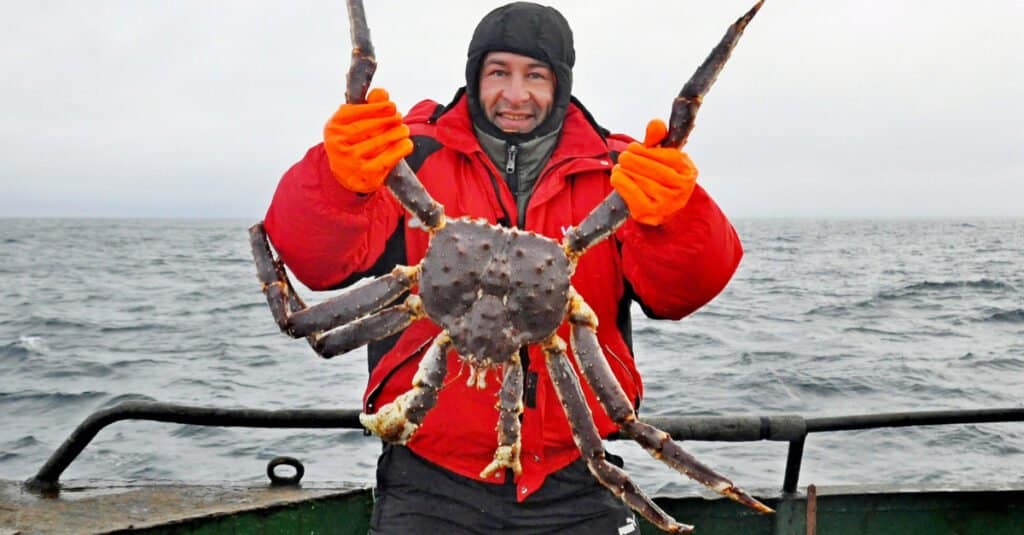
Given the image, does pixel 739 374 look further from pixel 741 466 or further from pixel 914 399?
pixel 741 466

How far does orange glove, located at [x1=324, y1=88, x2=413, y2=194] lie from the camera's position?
8.15ft

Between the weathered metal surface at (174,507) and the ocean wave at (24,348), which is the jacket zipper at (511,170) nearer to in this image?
the weathered metal surface at (174,507)

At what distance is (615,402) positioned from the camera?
2.68m

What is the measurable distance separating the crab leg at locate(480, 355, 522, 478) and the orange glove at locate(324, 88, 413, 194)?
698 mm

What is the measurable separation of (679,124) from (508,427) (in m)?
0.99

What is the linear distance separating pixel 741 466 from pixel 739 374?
3.45 metres

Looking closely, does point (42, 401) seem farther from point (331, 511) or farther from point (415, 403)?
point (415, 403)

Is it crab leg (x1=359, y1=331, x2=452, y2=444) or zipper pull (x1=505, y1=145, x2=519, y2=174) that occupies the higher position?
zipper pull (x1=505, y1=145, x2=519, y2=174)

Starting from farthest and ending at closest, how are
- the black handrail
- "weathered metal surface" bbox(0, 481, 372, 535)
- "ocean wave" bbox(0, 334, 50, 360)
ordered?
"ocean wave" bbox(0, 334, 50, 360) < the black handrail < "weathered metal surface" bbox(0, 481, 372, 535)

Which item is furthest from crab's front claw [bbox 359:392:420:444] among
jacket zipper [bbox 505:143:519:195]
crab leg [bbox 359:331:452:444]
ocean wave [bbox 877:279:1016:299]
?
ocean wave [bbox 877:279:1016:299]

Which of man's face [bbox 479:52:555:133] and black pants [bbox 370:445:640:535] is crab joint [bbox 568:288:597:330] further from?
man's face [bbox 479:52:555:133]

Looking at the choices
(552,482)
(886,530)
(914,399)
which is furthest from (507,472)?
(914,399)

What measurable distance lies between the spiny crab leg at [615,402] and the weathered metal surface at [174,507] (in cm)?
140

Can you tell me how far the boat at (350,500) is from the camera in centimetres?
341
